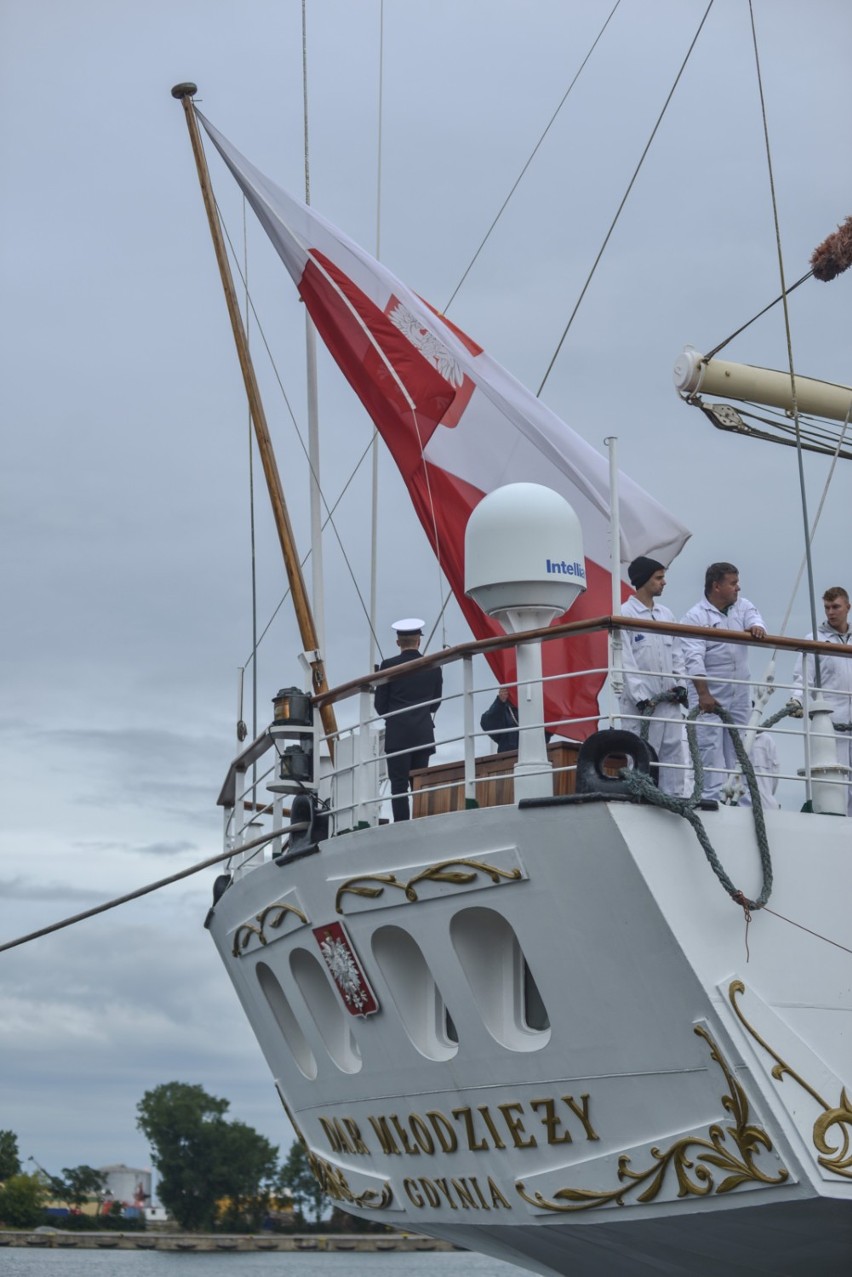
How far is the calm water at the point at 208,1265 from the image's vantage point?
71.4 meters

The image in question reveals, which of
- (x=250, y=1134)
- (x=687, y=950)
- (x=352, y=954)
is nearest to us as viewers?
(x=687, y=950)

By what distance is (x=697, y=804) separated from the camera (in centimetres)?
1177

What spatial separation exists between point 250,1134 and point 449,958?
100663mm

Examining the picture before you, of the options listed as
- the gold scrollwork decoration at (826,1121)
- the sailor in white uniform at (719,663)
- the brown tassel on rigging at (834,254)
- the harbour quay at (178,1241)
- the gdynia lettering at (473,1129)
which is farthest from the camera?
the harbour quay at (178,1241)

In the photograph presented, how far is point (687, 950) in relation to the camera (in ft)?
37.7

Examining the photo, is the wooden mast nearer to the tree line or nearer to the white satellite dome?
the white satellite dome

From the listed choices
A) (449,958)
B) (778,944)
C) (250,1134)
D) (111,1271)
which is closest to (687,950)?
(778,944)

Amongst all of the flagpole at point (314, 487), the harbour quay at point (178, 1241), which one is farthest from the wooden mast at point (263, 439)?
the harbour quay at point (178, 1241)

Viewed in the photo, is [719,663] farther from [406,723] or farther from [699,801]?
[406,723]

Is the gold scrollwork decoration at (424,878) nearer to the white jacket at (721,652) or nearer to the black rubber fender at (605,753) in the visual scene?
the black rubber fender at (605,753)

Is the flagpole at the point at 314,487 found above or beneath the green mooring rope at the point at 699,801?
above

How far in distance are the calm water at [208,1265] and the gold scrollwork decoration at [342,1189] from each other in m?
51.9

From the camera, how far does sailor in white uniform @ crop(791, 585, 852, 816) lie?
547 inches

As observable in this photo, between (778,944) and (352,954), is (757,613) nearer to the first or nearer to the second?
(778,944)
